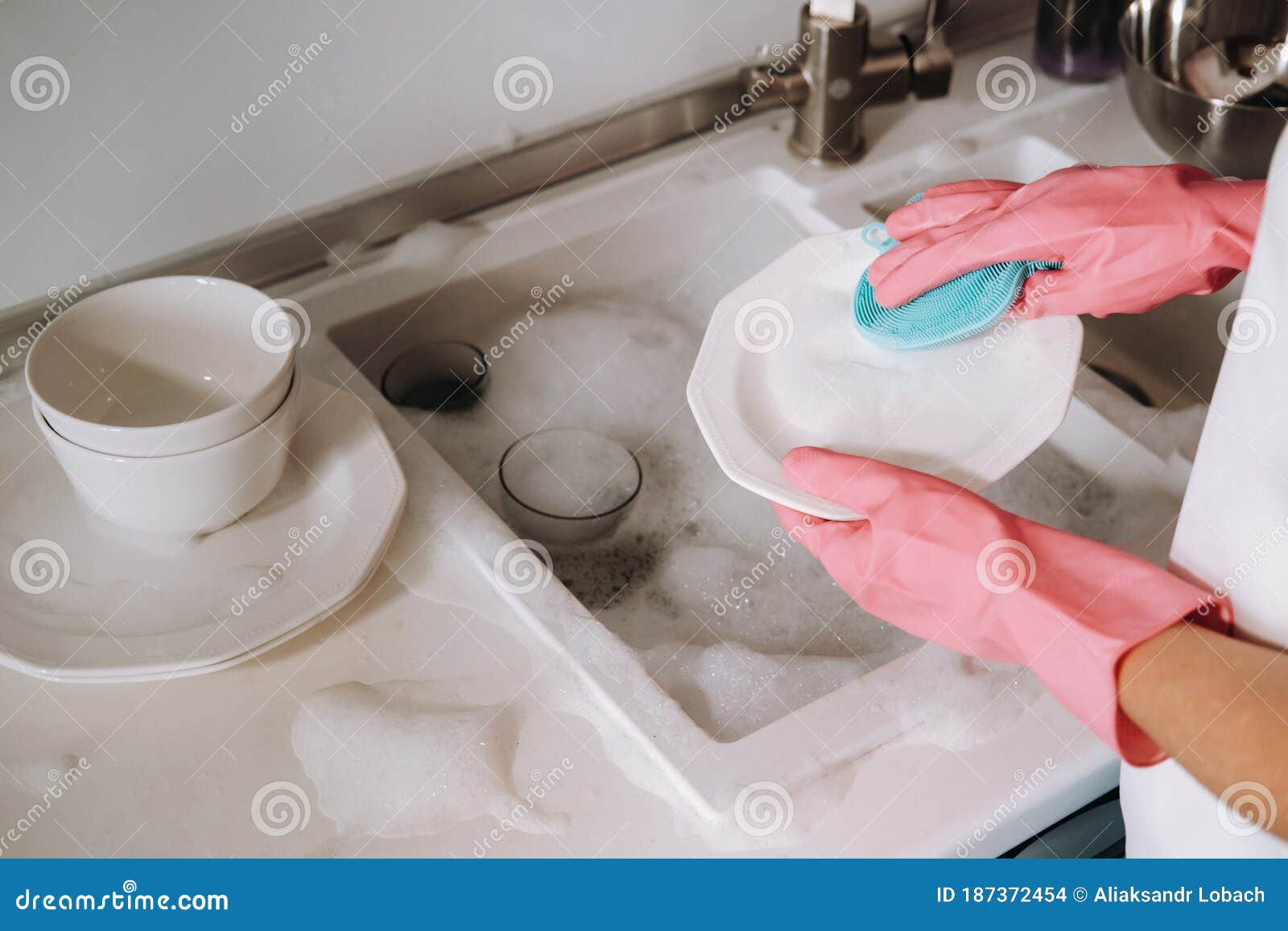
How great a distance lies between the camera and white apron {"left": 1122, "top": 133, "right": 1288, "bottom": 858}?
2.08 ft

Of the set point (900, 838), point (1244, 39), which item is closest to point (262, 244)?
point (900, 838)

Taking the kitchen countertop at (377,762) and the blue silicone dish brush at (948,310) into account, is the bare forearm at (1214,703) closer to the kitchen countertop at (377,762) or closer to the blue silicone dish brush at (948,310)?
the kitchen countertop at (377,762)

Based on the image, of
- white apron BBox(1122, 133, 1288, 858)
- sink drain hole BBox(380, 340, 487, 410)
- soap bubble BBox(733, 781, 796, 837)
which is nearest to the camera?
white apron BBox(1122, 133, 1288, 858)

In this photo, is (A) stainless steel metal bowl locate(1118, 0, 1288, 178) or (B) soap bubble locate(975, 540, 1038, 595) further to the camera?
(A) stainless steel metal bowl locate(1118, 0, 1288, 178)

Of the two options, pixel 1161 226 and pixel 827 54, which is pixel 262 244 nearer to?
pixel 827 54

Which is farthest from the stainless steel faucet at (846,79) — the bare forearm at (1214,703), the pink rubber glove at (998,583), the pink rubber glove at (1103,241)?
the bare forearm at (1214,703)

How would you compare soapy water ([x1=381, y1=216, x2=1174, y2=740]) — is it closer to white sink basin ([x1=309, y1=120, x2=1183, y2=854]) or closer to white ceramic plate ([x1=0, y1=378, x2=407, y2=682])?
white sink basin ([x1=309, y1=120, x2=1183, y2=854])

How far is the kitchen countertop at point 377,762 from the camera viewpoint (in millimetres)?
731

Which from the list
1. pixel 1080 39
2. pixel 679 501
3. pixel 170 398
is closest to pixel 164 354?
pixel 170 398

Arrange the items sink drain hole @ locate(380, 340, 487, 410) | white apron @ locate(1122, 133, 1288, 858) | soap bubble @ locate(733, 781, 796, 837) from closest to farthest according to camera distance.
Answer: white apron @ locate(1122, 133, 1288, 858), soap bubble @ locate(733, 781, 796, 837), sink drain hole @ locate(380, 340, 487, 410)

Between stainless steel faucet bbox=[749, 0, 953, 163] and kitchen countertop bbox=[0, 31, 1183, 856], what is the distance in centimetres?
59

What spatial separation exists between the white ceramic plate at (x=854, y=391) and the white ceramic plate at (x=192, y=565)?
271mm

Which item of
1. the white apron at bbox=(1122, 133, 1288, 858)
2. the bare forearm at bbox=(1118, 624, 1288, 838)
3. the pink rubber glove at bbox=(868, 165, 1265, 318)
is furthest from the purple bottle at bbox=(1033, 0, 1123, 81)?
the bare forearm at bbox=(1118, 624, 1288, 838)

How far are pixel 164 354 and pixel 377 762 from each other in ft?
1.21
